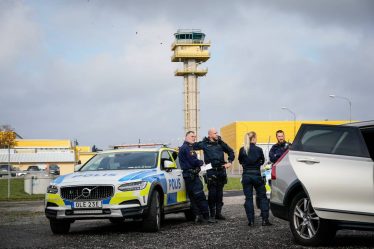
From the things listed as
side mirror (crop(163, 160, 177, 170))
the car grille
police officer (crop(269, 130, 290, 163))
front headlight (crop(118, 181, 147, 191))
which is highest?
police officer (crop(269, 130, 290, 163))

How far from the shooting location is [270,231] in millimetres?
11719

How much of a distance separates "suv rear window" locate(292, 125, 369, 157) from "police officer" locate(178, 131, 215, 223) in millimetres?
4355

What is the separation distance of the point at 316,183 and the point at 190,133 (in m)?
5.71

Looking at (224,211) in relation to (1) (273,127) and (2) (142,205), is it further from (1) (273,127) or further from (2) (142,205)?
(1) (273,127)

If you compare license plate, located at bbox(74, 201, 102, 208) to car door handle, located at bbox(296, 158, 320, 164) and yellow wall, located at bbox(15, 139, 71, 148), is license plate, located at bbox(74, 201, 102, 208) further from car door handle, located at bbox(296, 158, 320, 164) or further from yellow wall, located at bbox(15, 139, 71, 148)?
yellow wall, located at bbox(15, 139, 71, 148)

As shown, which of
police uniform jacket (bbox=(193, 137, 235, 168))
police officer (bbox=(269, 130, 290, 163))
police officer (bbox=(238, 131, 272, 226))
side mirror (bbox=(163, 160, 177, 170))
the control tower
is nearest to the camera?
police officer (bbox=(238, 131, 272, 226))

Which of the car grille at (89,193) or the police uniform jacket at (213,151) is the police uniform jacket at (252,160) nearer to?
the police uniform jacket at (213,151)

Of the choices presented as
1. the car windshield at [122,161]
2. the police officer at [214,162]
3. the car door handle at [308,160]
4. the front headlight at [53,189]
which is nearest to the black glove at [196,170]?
the police officer at [214,162]

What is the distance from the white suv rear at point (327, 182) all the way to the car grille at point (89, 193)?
10.8 ft

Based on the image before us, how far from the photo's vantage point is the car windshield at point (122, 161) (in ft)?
43.7

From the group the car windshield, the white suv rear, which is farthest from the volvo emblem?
the white suv rear

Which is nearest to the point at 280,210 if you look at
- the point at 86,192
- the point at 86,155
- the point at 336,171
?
the point at 336,171

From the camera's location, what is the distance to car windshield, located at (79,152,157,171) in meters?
13.3

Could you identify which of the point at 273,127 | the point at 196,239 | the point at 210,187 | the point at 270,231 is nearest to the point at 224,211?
the point at 210,187
